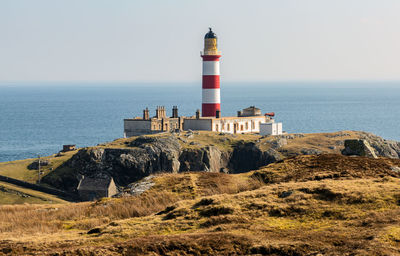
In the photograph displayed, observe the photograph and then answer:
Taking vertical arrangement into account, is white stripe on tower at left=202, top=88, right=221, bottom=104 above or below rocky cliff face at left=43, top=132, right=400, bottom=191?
above

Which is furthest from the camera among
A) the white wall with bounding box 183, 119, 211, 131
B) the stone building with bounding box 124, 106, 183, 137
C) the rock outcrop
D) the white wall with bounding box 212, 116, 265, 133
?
the white wall with bounding box 212, 116, 265, 133

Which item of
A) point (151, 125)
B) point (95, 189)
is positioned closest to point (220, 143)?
point (151, 125)

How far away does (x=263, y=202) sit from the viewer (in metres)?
21.1

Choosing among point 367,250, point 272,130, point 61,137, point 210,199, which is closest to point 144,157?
point 272,130

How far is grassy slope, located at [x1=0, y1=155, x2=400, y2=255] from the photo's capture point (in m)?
16.7

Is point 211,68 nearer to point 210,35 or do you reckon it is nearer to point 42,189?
point 210,35

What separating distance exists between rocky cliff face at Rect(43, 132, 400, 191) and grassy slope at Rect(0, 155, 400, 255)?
63.3 meters

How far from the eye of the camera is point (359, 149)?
103 ft

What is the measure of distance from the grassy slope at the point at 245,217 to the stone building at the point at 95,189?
5069 centimetres

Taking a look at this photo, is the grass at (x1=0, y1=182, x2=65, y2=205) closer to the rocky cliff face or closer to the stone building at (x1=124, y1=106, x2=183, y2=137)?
the rocky cliff face

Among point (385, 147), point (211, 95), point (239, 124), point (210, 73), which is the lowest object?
point (385, 147)

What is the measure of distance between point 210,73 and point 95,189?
36.9 m

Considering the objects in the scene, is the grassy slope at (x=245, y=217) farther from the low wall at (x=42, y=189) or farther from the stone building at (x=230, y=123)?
the stone building at (x=230, y=123)

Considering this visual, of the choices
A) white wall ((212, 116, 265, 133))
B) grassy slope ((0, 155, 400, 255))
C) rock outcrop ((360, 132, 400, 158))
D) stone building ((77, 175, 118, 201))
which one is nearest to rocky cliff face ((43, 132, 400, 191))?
rock outcrop ((360, 132, 400, 158))
